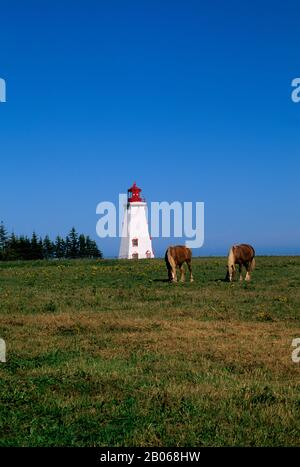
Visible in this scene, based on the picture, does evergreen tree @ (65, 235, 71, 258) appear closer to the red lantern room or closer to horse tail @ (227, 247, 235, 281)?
the red lantern room

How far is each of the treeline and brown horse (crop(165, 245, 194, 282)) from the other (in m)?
A: 54.9

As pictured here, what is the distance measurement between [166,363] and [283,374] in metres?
2.05

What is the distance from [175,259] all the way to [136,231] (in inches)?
1437

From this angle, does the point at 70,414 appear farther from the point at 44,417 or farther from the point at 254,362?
the point at 254,362

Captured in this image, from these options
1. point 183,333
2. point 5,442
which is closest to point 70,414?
point 5,442

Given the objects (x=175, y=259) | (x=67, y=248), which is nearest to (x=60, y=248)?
(x=67, y=248)

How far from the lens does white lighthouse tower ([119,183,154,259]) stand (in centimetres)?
6356

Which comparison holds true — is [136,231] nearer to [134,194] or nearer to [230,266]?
[134,194]

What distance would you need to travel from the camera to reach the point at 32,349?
35.8 feet

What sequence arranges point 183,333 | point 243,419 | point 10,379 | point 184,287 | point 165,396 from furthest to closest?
point 184,287
point 183,333
point 10,379
point 165,396
point 243,419

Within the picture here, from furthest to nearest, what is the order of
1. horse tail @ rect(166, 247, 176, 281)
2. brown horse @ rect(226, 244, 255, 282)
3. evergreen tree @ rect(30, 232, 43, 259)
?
1. evergreen tree @ rect(30, 232, 43, 259)
2. horse tail @ rect(166, 247, 176, 281)
3. brown horse @ rect(226, 244, 255, 282)

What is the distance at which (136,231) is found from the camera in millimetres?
63625

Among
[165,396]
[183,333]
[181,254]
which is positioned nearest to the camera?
[165,396]

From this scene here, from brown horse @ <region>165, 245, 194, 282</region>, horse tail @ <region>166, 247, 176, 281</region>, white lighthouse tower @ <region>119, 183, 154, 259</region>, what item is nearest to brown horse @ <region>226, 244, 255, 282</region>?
brown horse @ <region>165, 245, 194, 282</region>
